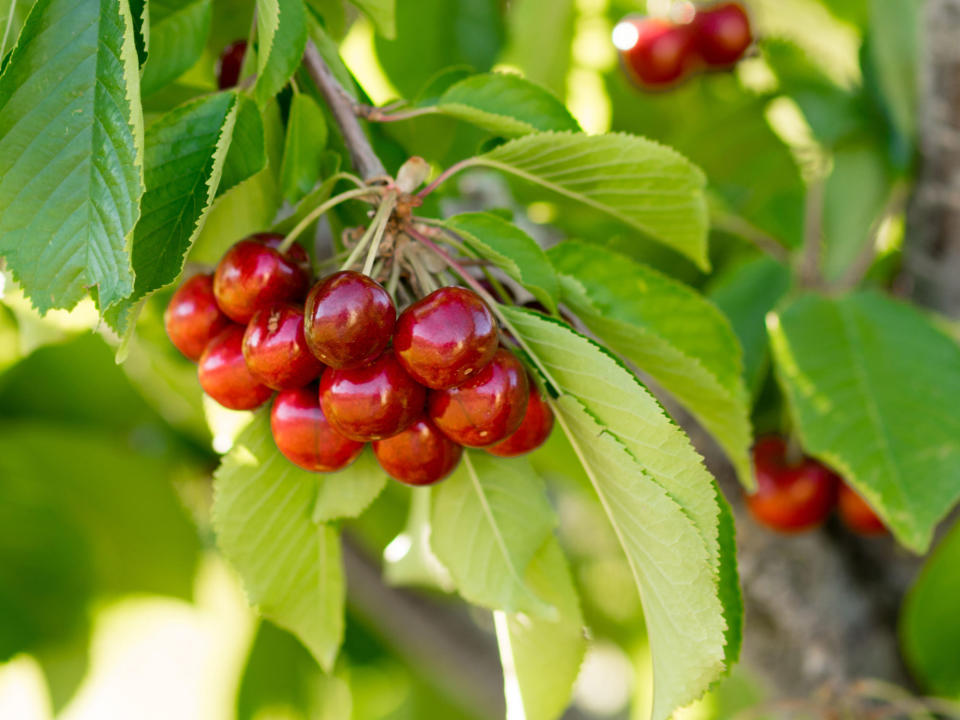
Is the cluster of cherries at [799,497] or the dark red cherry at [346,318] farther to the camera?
the cluster of cherries at [799,497]

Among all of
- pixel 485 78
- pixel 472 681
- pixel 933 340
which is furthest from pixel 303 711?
pixel 485 78

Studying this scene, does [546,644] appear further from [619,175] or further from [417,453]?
[619,175]

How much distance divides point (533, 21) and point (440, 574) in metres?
0.97

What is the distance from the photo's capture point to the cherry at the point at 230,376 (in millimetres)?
729

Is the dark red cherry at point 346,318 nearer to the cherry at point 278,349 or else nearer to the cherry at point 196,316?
the cherry at point 278,349

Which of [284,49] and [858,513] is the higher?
[284,49]

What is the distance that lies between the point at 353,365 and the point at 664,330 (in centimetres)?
33

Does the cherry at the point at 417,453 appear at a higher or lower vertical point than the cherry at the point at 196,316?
lower

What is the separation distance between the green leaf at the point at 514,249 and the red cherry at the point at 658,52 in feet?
3.78

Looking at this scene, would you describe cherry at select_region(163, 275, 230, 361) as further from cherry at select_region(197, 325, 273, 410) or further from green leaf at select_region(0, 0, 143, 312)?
green leaf at select_region(0, 0, 143, 312)

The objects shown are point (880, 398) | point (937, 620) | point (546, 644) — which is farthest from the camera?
point (937, 620)

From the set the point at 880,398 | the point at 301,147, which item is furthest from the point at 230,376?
the point at 880,398

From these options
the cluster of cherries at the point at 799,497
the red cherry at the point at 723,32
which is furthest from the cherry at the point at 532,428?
the red cherry at the point at 723,32

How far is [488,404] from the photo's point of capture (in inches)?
25.9
